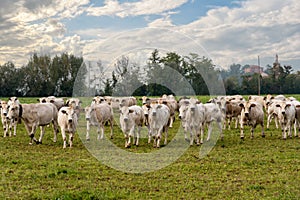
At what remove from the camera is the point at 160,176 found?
1041 cm

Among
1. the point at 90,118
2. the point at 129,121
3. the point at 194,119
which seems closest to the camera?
the point at 129,121

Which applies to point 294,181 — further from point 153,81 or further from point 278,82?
point 278,82

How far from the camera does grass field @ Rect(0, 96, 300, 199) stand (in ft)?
28.2

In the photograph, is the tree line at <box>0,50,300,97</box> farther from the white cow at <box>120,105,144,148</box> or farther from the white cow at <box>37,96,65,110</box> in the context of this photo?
the white cow at <box>120,105,144,148</box>

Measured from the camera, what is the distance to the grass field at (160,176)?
8.61 meters

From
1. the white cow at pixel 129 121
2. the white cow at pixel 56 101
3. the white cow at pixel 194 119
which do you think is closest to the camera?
the white cow at pixel 129 121

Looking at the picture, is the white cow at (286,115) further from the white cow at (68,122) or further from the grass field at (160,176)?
the white cow at (68,122)

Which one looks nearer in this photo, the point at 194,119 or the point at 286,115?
the point at 194,119

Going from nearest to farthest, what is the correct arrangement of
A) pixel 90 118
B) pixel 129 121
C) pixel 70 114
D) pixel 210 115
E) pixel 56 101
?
pixel 70 114, pixel 129 121, pixel 210 115, pixel 90 118, pixel 56 101

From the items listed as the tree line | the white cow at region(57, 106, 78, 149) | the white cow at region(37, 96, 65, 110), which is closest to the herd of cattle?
the white cow at region(57, 106, 78, 149)

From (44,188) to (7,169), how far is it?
255 centimetres

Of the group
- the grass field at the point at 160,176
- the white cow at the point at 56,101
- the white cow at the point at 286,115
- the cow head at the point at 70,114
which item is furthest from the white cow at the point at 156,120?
the white cow at the point at 56,101

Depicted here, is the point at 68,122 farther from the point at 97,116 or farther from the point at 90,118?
the point at 97,116

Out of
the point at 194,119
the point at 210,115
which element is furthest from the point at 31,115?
the point at 210,115
